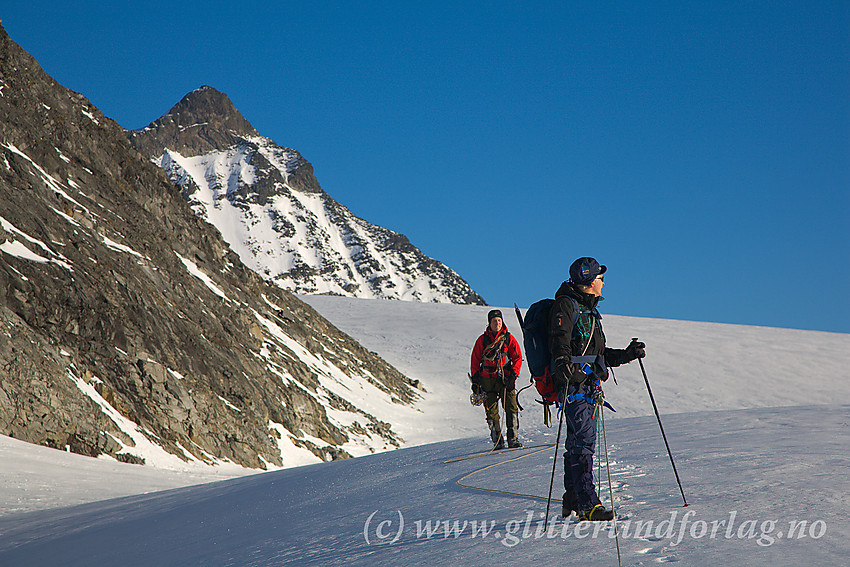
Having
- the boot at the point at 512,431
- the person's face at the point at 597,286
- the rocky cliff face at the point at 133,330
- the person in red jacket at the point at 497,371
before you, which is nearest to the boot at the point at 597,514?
the person's face at the point at 597,286

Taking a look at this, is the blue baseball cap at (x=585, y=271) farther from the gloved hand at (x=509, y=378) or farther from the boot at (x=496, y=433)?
the boot at (x=496, y=433)

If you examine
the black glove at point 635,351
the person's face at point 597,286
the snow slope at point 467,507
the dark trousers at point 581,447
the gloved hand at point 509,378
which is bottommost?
the snow slope at point 467,507

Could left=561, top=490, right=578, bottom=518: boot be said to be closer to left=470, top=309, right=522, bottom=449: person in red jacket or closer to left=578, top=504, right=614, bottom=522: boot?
left=578, top=504, right=614, bottom=522: boot

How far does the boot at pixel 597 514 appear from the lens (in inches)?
218

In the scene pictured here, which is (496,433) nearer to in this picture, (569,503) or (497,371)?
(497,371)

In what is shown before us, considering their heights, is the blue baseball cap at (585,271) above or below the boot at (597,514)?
above

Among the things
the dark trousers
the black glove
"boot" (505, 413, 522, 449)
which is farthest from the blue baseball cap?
"boot" (505, 413, 522, 449)

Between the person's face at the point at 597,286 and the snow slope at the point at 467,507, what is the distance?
1860mm

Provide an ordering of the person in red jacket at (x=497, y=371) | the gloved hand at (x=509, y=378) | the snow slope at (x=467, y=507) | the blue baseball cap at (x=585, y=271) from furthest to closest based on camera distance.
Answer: the person in red jacket at (x=497, y=371), the gloved hand at (x=509, y=378), the blue baseball cap at (x=585, y=271), the snow slope at (x=467, y=507)

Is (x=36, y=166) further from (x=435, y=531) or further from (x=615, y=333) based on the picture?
(x=615, y=333)

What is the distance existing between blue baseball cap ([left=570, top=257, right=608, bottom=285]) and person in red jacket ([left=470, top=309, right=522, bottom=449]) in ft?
15.0

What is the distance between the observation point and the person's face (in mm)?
5887

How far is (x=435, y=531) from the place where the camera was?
6145 millimetres

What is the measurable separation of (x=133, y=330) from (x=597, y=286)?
20516 millimetres
